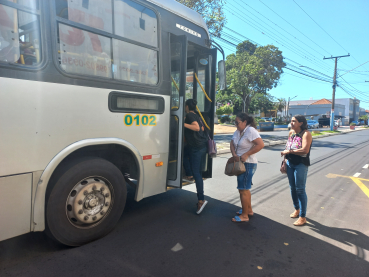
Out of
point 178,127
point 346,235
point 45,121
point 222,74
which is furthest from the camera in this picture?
point 222,74

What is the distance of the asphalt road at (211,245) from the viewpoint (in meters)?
2.71

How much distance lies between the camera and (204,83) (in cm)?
491

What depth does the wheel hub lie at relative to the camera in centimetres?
290

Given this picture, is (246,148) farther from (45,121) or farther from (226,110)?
(226,110)

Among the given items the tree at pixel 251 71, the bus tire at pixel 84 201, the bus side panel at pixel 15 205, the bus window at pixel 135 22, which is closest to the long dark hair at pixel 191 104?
the bus window at pixel 135 22

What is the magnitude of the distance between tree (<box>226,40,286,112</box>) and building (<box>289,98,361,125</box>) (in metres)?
38.0

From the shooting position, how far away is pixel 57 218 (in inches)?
109

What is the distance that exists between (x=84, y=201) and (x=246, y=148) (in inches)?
91.9

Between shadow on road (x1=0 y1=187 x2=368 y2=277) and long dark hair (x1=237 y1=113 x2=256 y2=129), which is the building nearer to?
long dark hair (x1=237 y1=113 x2=256 y2=129)

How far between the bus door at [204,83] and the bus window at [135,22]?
1.13 m

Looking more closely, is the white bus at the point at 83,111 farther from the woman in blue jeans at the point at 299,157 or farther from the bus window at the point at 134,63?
the woman in blue jeans at the point at 299,157

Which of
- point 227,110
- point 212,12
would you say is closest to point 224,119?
point 227,110

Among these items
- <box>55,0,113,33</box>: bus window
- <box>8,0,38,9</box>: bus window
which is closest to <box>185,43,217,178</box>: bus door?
<box>55,0,113,33</box>: bus window

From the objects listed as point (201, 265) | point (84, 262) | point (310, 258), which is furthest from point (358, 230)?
point (84, 262)
